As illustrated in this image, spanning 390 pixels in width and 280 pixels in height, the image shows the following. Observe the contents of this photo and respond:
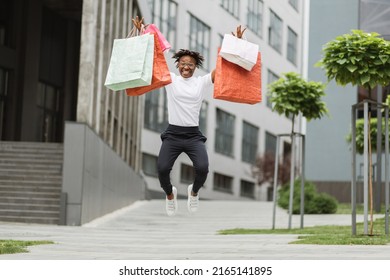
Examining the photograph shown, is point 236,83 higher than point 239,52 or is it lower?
lower

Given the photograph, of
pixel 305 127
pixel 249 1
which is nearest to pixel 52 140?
pixel 305 127

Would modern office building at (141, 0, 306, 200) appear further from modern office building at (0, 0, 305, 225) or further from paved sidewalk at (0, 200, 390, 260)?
paved sidewalk at (0, 200, 390, 260)

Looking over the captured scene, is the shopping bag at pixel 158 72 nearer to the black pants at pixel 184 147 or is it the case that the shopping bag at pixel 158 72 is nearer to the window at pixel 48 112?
the black pants at pixel 184 147

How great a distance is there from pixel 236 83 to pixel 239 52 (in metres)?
0.36

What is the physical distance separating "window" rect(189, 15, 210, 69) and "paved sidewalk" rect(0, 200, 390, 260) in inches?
302

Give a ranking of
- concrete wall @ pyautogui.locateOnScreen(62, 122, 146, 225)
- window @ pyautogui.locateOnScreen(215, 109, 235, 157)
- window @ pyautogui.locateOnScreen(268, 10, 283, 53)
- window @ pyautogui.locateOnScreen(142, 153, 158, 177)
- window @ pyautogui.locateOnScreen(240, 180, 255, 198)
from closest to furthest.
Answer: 1. window @ pyautogui.locateOnScreen(268, 10, 283, 53)
2. concrete wall @ pyautogui.locateOnScreen(62, 122, 146, 225)
3. window @ pyautogui.locateOnScreen(215, 109, 235, 157)
4. window @ pyautogui.locateOnScreen(142, 153, 158, 177)
5. window @ pyautogui.locateOnScreen(240, 180, 255, 198)

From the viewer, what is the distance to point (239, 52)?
9414 millimetres

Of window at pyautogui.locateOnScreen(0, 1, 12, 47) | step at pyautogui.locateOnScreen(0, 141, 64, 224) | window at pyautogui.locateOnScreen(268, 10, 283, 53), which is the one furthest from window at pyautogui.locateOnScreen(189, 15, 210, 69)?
step at pyautogui.locateOnScreen(0, 141, 64, 224)

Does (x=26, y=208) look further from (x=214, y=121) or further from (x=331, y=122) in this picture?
(x=214, y=121)

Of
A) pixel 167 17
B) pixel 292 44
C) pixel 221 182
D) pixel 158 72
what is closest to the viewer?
pixel 158 72

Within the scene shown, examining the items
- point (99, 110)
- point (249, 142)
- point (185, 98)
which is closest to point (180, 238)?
point (185, 98)

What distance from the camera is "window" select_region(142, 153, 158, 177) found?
50.3m

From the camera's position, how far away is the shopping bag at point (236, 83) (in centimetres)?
930

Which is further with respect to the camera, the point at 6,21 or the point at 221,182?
the point at 221,182
